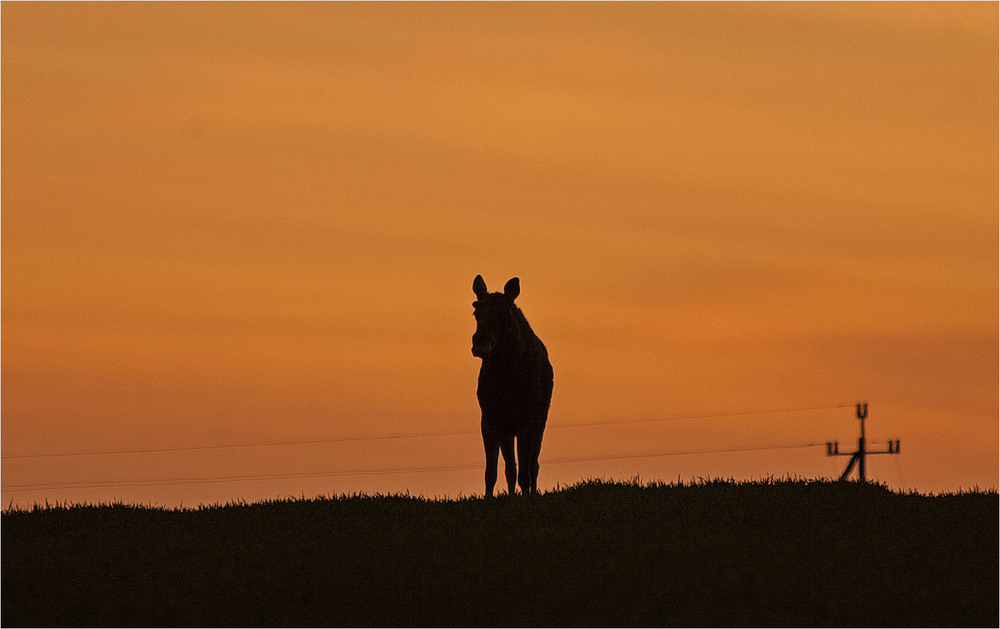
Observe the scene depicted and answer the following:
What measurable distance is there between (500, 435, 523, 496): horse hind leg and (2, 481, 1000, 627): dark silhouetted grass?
1.65m

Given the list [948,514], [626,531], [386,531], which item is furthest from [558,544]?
[948,514]

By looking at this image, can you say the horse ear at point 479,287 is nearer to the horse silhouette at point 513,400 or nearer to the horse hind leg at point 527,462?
the horse silhouette at point 513,400

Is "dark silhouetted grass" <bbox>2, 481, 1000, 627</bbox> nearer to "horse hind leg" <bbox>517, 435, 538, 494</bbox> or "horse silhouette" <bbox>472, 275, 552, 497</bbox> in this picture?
"horse hind leg" <bbox>517, 435, 538, 494</bbox>

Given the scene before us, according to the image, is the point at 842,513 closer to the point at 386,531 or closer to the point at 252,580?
the point at 386,531

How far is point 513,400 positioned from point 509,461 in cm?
102

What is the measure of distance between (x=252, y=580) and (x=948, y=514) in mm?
9443

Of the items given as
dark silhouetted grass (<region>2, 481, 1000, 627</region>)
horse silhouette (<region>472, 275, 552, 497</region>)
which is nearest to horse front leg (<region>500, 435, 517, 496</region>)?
horse silhouette (<region>472, 275, 552, 497</region>)

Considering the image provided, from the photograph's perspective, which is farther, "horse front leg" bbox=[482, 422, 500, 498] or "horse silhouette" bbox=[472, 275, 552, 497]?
"horse front leg" bbox=[482, 422, 500, 498]

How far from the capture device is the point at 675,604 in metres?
13.5

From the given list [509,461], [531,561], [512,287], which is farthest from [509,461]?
[531,561]

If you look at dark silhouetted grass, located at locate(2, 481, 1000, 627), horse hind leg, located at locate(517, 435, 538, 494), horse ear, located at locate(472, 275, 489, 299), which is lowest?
dark silhouetted grass, located at locate(2, 481, 1000, 627)

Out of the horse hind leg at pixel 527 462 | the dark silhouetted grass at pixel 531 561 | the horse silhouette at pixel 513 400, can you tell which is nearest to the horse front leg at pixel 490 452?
the horse silhouette at pixel 513 400

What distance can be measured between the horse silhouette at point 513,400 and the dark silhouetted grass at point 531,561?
1.65 m

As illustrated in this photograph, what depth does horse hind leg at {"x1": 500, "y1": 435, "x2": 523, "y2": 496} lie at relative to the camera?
2156cm
